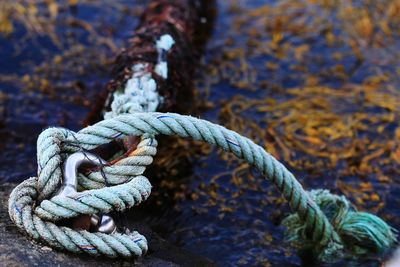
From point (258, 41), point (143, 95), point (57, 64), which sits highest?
point (258, 41)

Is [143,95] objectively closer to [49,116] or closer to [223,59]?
[49,116]

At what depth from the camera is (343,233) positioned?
284 cm

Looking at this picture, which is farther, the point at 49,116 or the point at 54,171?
the point at 49,116

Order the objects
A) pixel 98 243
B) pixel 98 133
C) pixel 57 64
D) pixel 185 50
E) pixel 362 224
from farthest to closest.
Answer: pixel 57 64 → pixel 185 50 → pixel 362 224 → pixel 98 133 → pixel 98 243

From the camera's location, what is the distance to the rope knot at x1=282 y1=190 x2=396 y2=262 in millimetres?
2789

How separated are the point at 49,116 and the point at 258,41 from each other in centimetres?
184

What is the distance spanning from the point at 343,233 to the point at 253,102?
143cm

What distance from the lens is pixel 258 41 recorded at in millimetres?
4766

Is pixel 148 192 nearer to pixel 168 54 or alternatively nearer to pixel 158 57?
pixel 158 57

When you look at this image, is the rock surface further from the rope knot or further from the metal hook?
the rope knot

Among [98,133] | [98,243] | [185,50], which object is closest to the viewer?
[98,243]

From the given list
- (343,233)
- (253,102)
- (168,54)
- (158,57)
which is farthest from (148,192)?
(253,102)

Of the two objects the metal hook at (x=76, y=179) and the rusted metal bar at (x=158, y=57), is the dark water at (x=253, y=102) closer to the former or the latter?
the rusted metal bar at (x=158, y=57)

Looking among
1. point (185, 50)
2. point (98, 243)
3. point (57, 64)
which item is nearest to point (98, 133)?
point (98, 243)
